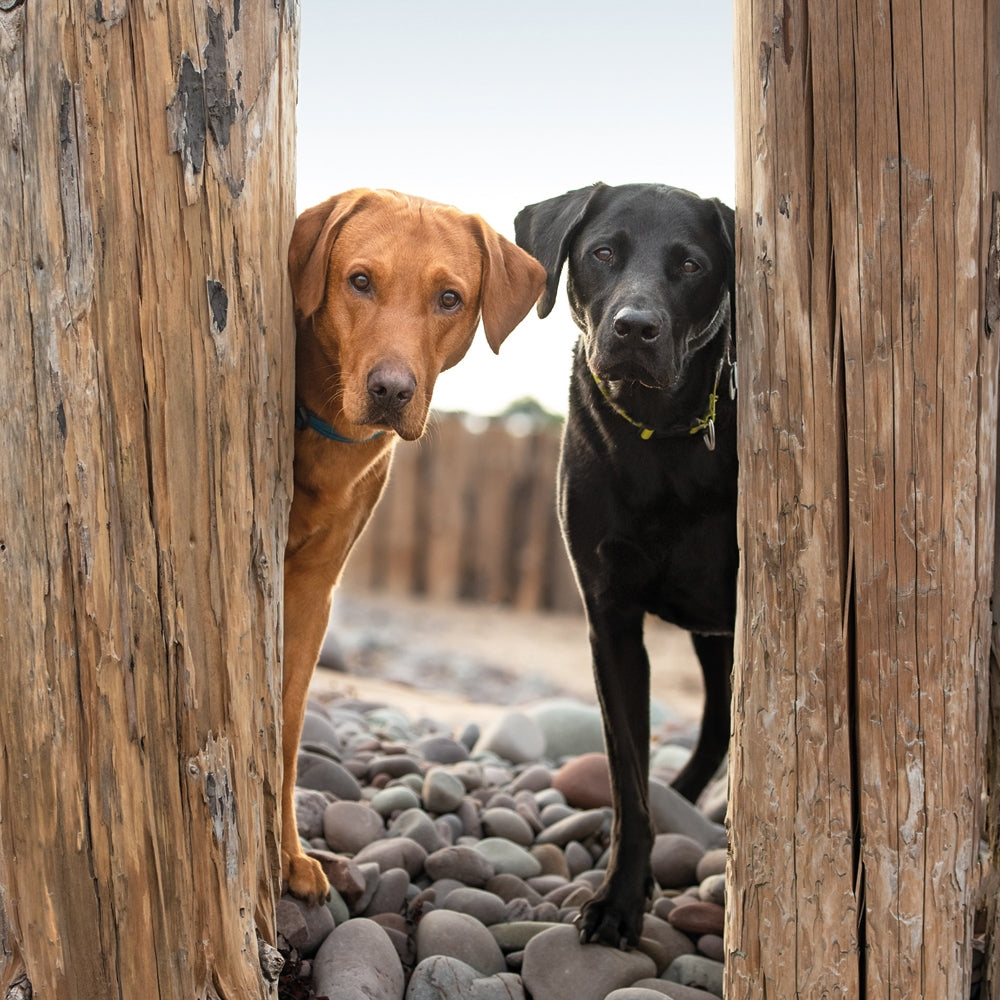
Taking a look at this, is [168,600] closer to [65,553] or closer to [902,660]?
[65,553]

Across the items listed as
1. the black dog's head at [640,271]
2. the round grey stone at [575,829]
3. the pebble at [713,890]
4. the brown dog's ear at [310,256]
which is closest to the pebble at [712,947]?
the pebble at [713,890]

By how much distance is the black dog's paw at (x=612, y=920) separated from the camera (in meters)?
3.38

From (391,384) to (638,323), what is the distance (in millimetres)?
772

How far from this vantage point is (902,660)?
2.48 m

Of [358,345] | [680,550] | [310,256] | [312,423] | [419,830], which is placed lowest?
[419,830]

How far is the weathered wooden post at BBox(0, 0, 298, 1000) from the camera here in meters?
2.25

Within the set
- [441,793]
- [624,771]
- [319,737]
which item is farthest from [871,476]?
[319,737]

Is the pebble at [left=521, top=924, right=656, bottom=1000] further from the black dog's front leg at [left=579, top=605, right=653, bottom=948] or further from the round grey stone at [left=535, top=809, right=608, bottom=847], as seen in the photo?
the round grey stone at [left=535, top=809, right=608, bottom=847]

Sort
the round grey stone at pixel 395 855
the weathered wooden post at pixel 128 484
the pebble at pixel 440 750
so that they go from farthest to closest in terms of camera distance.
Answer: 1. the pebble at pixel 440 750
2. the round grey stone at pixel 395 855
3. the weathered wooden post at pixel 128 484

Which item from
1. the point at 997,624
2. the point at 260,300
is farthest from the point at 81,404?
the point at 997,624

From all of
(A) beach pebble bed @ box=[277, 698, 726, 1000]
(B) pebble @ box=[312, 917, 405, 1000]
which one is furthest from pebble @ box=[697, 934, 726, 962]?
(B) pebble @ box=[312, 917, 405, 1000]

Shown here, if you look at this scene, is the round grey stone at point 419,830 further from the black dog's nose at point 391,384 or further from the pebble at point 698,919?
the black dog's nose at point 391,384

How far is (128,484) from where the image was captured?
2328 mm

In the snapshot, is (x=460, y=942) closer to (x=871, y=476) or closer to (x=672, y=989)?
(x=672, y=989)
